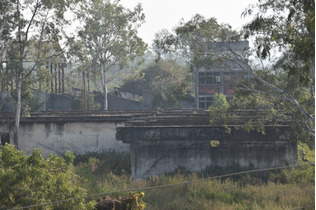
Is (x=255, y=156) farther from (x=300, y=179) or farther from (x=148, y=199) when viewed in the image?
(x=148, y=199)

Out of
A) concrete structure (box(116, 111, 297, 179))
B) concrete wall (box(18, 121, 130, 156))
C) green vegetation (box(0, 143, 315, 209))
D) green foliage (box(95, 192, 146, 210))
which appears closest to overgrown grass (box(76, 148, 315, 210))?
green vegetation (box(0, 143, 315, 209))

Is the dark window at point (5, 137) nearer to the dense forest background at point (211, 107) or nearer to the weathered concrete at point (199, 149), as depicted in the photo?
the dense forest background at point (211, 107)

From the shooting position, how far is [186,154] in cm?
1462

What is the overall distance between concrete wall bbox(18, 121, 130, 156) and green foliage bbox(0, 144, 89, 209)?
1193 centimetres

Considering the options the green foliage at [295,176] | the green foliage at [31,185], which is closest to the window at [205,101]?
the green foliage at [295,176]

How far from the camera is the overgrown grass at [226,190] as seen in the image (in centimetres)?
1045

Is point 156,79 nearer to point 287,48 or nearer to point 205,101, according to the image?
point 205,101

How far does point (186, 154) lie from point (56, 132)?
866cm

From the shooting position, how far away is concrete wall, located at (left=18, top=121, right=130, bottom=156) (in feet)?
65.3

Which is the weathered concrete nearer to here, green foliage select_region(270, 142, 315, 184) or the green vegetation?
the green vegetation

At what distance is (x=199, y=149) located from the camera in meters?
14.6

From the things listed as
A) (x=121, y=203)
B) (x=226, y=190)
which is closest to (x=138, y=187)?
(x=226, y=190)

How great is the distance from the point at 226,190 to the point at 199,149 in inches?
118

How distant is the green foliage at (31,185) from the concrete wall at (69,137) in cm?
1193
